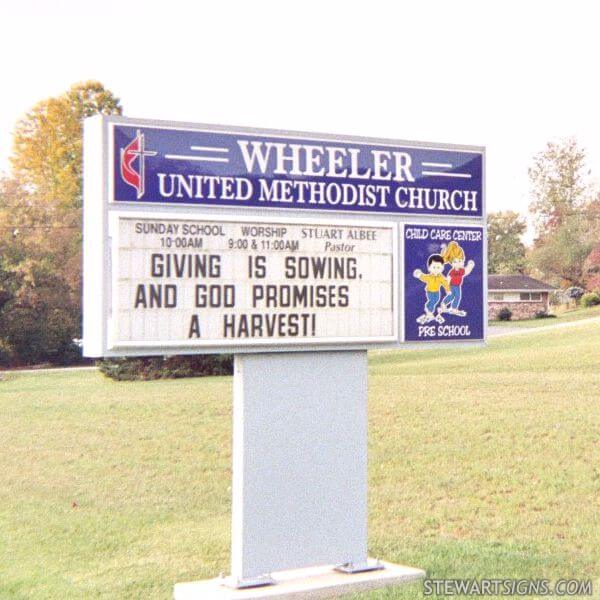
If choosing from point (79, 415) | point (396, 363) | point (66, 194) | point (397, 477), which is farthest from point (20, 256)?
point (397, 477)

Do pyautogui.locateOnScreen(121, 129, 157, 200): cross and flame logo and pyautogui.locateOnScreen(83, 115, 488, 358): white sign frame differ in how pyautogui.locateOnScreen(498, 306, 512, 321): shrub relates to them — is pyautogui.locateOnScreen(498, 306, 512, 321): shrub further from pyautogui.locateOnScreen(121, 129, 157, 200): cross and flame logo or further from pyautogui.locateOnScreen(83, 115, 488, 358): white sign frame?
pyautogui.locateOnScreen(121, 129, 157, 200): cross and flame logo

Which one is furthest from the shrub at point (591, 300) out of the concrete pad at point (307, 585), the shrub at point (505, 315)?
the concrete pad at point (307, 585)

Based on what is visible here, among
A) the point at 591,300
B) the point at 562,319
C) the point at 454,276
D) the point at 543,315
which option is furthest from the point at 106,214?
the point at 591,300

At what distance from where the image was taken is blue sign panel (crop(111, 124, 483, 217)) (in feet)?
33.8

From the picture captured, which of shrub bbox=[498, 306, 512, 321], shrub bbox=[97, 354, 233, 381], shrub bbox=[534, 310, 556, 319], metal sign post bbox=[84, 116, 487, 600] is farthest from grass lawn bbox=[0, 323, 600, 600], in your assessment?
shrub bbox=[498, 306, 512, 321]

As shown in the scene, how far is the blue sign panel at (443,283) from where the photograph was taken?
38.1ft

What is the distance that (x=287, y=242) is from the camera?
10.9 m

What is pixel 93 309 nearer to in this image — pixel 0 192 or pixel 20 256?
pixel 20 256

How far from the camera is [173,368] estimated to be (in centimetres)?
3366

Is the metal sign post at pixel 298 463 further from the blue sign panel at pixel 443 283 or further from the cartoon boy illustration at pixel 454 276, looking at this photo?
the cartoon boy illustration at pixel 454 276

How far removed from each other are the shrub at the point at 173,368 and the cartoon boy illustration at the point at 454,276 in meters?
21.6

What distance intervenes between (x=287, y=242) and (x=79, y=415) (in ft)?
51.4

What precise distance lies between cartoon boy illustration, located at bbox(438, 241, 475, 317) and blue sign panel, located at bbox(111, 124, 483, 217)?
0.41m

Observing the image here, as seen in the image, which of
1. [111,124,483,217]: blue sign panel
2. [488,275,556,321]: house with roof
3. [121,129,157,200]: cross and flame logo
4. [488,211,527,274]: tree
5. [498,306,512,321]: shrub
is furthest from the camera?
[488,211,527,274]: tree
